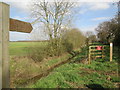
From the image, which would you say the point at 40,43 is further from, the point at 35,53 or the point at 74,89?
the point at 74,89

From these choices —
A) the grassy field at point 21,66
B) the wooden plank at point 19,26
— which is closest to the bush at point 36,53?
the grassy field at point 21,66

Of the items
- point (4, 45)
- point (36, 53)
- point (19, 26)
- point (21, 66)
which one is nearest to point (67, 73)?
point (21, 66)

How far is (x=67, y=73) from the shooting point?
716cm

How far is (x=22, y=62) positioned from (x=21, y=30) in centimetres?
982

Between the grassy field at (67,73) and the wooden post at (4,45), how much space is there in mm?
4334

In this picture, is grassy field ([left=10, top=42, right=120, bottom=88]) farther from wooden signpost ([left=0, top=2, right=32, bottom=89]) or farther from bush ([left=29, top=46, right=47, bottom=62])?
wooden signpost ([left=0, top=2, right=32, bottom=89])

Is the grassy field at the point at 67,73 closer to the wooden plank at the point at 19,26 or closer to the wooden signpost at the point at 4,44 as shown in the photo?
the wooden plank at the point at 19,26

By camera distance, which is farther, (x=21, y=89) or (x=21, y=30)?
(x=21, y=89)

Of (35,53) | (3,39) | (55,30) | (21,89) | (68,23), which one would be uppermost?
(68,23)

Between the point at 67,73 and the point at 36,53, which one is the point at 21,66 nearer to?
the point at 36,53

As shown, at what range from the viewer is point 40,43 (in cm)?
1464

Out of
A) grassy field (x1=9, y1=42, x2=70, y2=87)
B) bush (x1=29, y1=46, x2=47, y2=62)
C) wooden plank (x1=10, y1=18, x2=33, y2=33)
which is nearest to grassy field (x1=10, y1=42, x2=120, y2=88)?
grassy field (x1=9, y1=42, x2=70, y2=87)

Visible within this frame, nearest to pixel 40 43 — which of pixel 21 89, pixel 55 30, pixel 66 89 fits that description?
pixel 55 30

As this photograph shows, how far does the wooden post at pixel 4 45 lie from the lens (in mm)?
1197
